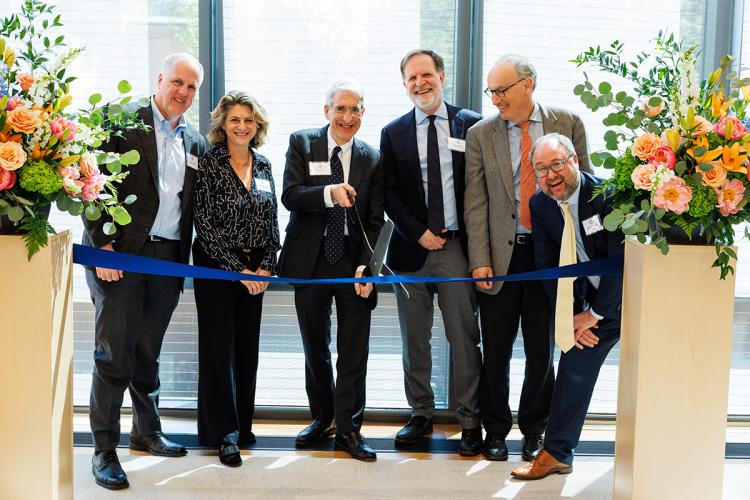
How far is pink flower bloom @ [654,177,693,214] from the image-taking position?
280cm

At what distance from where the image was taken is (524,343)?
160 inches

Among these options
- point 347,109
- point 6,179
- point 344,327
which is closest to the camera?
point 6,179

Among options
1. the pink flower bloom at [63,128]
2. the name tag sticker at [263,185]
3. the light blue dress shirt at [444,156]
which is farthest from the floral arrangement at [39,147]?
the light blue dress shirt at [444,156]

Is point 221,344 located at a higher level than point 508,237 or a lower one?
lower

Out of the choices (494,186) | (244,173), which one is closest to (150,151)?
(244,173)

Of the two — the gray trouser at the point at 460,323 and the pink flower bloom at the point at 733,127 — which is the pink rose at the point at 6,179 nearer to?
the gray trouser at the point at 460,323

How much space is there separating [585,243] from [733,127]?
93 cm

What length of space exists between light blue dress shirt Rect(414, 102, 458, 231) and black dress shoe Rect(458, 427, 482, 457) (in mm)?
985

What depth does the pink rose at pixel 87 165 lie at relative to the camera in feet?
9.62

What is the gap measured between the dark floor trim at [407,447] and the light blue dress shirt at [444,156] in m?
1.08

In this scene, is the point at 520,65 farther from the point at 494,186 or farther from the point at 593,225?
the point at 593,225

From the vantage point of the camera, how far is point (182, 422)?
464cm

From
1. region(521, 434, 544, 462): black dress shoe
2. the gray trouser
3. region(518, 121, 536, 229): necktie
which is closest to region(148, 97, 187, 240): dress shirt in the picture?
the gray trouser

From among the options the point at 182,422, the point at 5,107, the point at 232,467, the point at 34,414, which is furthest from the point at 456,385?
the point at 5,107
